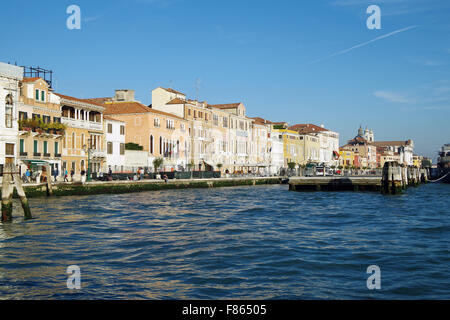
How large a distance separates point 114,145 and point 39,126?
12.2m

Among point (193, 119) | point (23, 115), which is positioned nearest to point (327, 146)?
point (193, 119)

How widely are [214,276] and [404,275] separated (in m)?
4.14

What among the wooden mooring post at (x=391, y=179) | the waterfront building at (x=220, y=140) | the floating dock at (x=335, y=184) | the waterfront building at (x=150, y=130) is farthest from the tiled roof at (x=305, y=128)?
the wooden mooring post at (x=391, y=179)

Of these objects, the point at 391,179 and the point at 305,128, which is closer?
the point at 391,179

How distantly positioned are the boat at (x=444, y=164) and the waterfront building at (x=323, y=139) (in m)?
23.3

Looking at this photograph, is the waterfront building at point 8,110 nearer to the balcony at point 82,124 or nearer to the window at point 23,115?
the window at point 23,115

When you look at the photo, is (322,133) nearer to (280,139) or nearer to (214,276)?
(280,139)

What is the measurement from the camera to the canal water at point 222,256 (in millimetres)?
9375

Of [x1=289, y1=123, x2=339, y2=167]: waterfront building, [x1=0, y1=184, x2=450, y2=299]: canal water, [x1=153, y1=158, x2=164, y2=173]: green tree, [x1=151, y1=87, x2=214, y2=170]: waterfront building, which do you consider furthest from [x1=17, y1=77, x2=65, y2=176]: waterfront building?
[x1=289, y1=123, x2=339, y2=167]: waterfront building

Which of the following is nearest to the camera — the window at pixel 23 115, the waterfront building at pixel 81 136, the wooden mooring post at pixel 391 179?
the window at pixel 23 115

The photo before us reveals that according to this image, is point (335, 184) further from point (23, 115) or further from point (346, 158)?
point (346, 158)

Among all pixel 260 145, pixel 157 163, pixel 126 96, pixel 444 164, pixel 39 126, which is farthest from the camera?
pixel 444 164

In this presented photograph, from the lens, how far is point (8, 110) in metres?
36.8

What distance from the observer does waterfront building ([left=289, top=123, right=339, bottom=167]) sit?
118 metres
